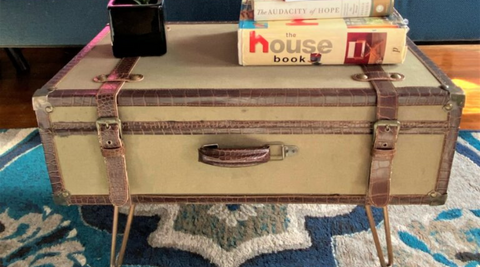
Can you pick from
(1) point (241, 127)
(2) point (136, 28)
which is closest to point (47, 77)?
(2) point (136, 28)

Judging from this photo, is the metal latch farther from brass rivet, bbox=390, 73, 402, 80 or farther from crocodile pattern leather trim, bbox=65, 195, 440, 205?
brass rivet, bbox=390, 73, 402, 80

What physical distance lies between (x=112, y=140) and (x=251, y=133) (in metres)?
0.21

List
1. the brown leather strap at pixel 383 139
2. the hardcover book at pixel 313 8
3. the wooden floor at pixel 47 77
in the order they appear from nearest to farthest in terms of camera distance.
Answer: the brown leather strap at pixel 383 139 < the hardcover book at pixel 313 8 < the wooden floor at pixel 47 77

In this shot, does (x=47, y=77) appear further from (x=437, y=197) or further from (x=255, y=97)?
(x=437, y=197)

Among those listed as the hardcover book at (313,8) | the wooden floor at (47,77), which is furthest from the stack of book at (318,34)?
the wooden floor at (47,77)

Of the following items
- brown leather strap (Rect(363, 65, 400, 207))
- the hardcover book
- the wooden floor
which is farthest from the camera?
the wooden floor

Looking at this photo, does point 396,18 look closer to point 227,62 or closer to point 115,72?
point 227,62

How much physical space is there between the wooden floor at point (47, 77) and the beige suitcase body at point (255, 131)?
656 millimetres

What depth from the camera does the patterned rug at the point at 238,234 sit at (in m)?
0.95

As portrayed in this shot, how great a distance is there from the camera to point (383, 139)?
78cm

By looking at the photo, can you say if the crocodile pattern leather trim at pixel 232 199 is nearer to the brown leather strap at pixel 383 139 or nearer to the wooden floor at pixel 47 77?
the brown leather strap at pixel 383 139

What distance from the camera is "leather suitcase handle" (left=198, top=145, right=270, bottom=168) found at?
78 centimetres

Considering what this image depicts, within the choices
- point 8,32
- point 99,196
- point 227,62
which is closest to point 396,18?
point 227,62

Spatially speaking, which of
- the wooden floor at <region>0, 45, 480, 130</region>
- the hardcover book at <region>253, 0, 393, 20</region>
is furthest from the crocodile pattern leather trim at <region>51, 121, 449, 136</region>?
the wooden floor at <region>0, 45, 480, 130</region>
